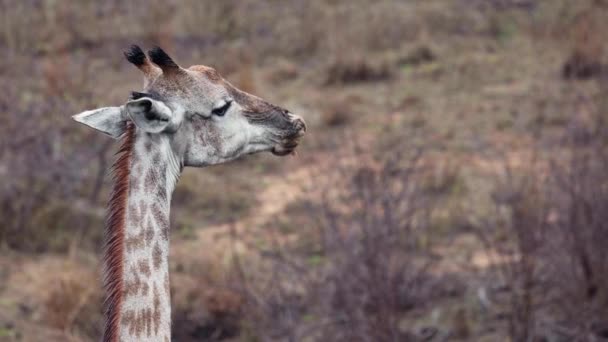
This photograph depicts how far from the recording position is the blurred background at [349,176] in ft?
20.3

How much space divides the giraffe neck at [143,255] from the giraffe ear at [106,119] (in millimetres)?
70

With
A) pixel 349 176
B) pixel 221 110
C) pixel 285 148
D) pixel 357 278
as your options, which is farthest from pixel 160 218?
pixel 349 176

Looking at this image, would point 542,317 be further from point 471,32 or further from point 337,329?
point 471,32

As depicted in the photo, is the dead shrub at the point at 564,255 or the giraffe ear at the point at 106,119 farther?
the dead shrub at the point at 564,255

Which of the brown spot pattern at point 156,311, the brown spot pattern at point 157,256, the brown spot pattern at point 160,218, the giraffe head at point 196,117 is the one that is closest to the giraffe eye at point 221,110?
Result: the giraffe head at point 196,117

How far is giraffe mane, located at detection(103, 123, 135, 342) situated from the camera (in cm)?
341

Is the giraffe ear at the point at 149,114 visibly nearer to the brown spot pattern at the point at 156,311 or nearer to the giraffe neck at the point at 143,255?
the giraffe neck at the point at 143,255

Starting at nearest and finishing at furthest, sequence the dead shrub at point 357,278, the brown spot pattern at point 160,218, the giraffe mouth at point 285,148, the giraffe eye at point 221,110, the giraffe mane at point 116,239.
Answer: the giraffe mane at point 116,239 → the brown spot pattern at point 160,218 → the giraffe eye at point 221,110 → the giraffe mouth at point 285,148 → the dead shrub at point 357,278

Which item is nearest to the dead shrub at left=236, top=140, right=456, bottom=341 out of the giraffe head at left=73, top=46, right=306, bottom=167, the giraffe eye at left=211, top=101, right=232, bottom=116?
the giraffe head at left=73, top=46, right=306, bottom=167

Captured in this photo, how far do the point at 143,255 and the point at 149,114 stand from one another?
44 cm

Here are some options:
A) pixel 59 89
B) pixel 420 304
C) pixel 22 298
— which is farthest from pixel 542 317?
pixel 59 89

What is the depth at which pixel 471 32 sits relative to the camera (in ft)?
43.4

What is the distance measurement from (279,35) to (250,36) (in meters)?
0.38

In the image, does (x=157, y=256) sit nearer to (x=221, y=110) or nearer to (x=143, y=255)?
(x=143, y=255)
